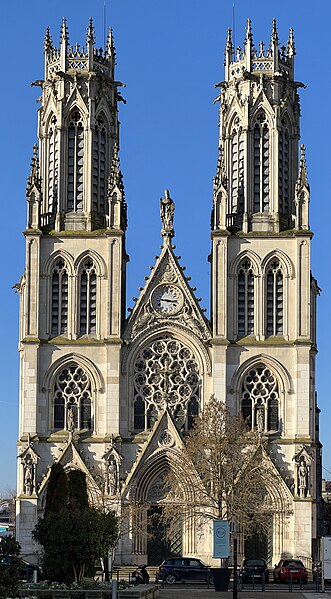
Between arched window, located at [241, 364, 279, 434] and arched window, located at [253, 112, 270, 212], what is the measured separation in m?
9.60

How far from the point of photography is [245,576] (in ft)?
247

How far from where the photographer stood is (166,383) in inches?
3305

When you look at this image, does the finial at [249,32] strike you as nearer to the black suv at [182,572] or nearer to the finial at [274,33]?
the finial at [274,33]

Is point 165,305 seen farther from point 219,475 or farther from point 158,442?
point 219,475

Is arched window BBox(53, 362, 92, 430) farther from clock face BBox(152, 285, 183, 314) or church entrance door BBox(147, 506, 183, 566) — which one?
church entrance door BBox(147, 506, 183, 566)

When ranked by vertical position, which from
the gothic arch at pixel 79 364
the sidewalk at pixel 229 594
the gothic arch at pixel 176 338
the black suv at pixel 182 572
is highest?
the gothic arch at pixel 176 338

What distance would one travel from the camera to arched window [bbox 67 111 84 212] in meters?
86.9

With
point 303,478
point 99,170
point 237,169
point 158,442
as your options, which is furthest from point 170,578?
point 99,170

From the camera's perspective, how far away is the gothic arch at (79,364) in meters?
83.7

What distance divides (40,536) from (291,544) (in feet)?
92.5

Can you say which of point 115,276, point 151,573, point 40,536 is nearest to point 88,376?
point 115,276

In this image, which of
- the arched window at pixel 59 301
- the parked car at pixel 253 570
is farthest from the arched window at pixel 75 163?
the parked car at pixel 253 570

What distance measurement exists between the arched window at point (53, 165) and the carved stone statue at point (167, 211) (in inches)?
246

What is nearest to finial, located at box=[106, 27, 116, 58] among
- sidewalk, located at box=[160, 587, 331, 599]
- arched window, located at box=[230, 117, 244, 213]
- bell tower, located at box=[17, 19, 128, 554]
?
bell tower, located at box=[17, 19, 128, 554]
